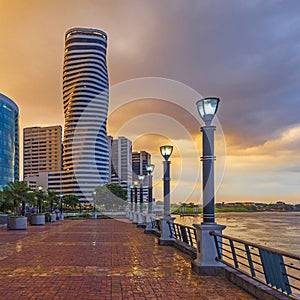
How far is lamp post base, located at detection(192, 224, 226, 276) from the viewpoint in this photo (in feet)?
30.0

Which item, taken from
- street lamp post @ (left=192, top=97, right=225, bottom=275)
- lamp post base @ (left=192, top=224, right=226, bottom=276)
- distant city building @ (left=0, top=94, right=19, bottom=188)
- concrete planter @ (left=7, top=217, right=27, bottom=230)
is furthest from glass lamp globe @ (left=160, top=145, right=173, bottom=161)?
distant city building @ (left=0, top=94, right=19, bottom=188)

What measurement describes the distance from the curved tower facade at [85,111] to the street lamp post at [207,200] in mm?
126796

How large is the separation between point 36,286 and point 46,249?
21.8 feet

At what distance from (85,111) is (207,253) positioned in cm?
14019

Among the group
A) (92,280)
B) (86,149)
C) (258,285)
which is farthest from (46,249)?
(86,149)

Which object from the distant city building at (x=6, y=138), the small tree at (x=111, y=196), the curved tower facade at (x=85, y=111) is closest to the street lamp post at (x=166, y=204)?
the small tree at (x=111, y=196)

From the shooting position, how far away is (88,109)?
145 meters

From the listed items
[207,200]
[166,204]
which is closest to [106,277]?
[207,200]

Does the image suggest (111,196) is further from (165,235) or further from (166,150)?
(166,150)

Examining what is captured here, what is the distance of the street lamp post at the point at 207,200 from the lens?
9242 mm

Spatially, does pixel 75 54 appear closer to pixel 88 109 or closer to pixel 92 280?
pixel 88 109

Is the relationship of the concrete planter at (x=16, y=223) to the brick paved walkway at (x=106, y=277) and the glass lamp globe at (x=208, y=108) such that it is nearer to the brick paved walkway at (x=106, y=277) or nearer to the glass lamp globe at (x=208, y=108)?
the brick paved walkway at (x=106, y=277)

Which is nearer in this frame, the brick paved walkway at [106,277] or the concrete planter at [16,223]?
the brick paved walkway at [106,277]

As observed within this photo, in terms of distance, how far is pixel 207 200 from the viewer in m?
9.48
